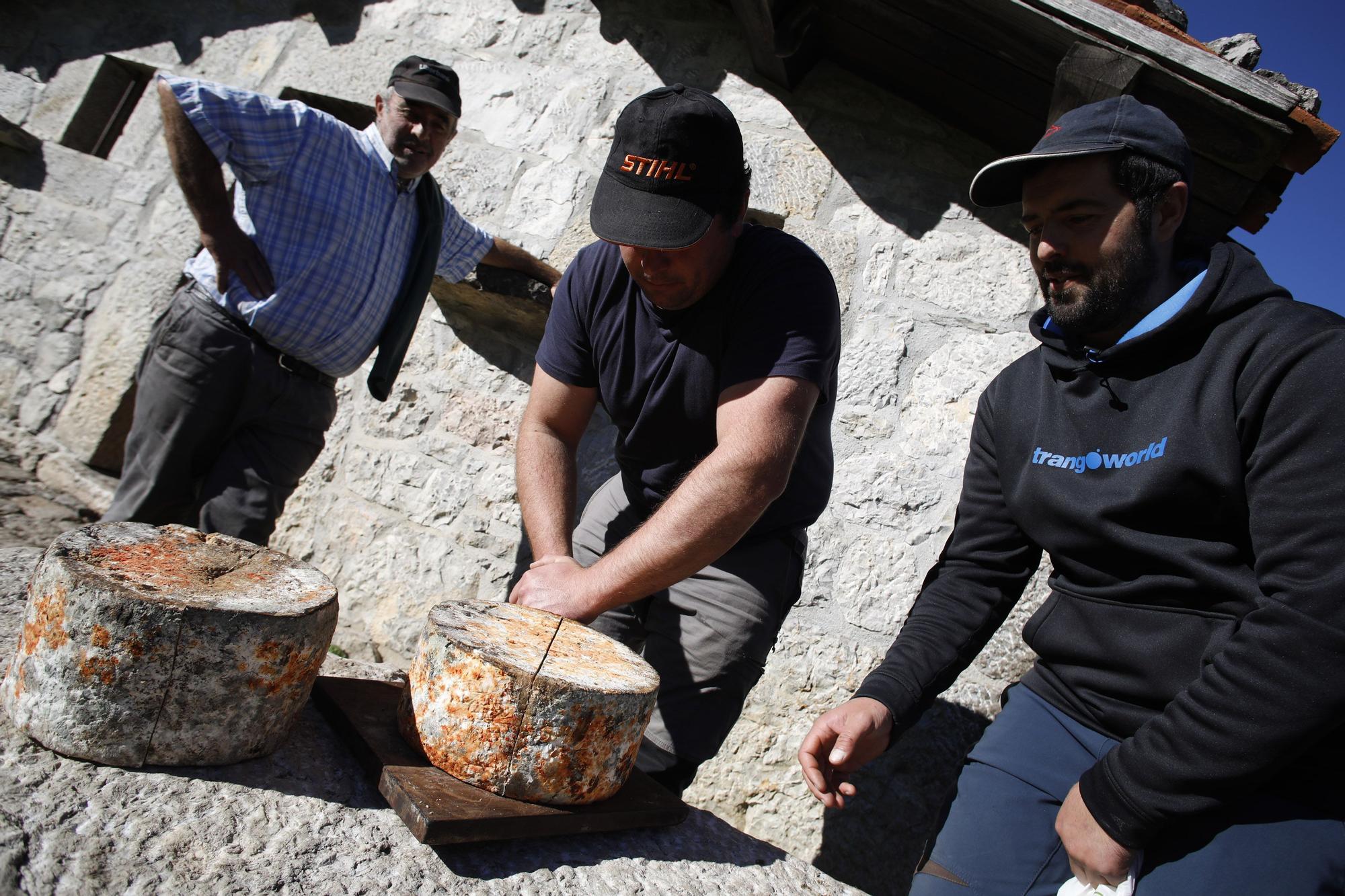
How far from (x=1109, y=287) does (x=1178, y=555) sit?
0.49 m

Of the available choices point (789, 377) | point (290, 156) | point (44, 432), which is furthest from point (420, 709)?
point (44, 432)

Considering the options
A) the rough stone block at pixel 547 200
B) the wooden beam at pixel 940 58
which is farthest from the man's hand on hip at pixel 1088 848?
the rough stone block at pixel 547 200

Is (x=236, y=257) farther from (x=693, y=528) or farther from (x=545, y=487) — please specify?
(x=693, y=528)

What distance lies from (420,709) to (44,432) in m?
2.97

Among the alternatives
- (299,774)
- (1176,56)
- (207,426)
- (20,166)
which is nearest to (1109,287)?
(1176,56)

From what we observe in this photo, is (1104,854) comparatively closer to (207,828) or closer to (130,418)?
(207,828)

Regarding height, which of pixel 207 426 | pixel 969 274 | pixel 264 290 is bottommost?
pixel 207 426

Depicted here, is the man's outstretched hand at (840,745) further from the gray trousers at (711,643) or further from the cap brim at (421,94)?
the cap brim at (421,94)

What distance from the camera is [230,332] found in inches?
94.0

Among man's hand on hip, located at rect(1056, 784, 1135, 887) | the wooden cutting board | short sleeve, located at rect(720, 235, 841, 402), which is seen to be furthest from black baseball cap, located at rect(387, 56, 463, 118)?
man's hand on hip, located at rect(1056, 784, 1135, 887)

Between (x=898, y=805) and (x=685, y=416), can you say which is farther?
(x=898, y=805)

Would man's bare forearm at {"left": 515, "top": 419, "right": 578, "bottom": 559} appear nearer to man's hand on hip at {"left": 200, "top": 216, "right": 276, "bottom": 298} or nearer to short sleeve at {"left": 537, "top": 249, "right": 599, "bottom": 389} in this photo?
short sleeve at {"left": 537, "top": 249, "right": 599, "bottom": 389}

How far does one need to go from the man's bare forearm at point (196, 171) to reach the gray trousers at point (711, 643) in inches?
63.2

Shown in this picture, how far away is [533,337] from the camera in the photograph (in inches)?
117
